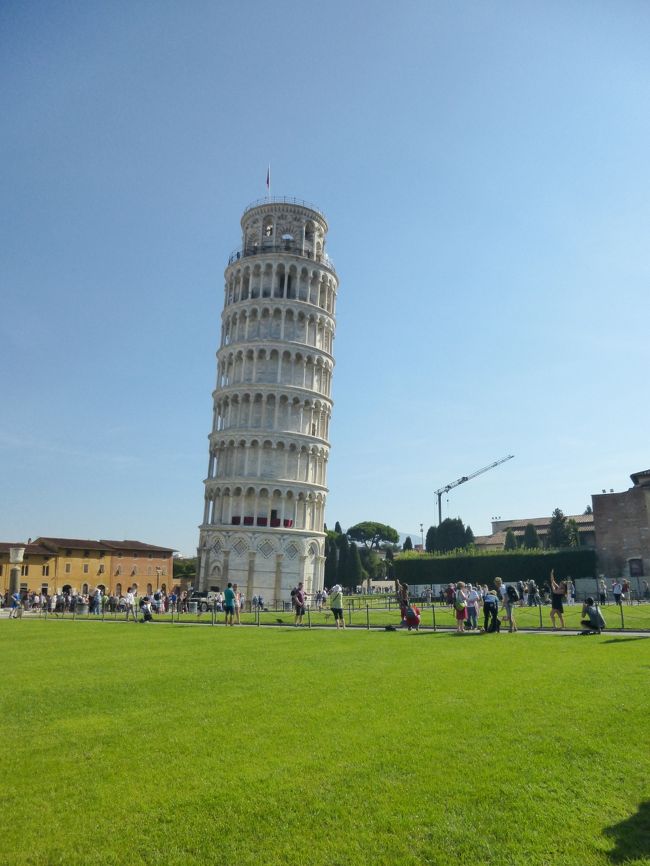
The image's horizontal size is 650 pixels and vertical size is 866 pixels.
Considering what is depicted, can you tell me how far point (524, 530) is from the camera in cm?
12025

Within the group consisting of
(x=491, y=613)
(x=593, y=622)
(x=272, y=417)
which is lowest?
(x=593, y=622)

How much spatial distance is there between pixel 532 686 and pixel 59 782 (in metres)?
8.07

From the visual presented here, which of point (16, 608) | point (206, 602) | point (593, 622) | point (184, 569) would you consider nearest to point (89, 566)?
point (184, 569)

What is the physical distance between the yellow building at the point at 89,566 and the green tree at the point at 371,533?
6302 cm

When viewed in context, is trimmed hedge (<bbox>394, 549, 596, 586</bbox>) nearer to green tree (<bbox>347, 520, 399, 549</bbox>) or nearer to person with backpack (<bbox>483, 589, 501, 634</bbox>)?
person with backpack (<bbox>483, 589, 501, 634</bbox>)

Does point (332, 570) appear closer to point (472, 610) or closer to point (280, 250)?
point (280, 250)

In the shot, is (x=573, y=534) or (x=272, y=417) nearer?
(x=272, y=417)

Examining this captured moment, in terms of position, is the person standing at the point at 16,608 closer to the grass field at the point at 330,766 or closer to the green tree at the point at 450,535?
the grass field at the point at 330,766

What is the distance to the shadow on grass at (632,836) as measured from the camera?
17.8 feet

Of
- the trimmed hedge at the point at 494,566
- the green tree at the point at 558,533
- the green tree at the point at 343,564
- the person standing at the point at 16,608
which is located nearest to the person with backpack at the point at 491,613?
the person standing at the point at 16,608

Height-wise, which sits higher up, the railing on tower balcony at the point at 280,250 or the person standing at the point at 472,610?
the railing on tower balcony at the point at 280,250

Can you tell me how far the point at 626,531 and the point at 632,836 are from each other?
65.1m

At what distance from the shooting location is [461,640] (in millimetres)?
19547

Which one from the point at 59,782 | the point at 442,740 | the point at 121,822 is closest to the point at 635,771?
the point at 442,740
